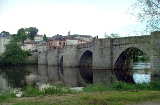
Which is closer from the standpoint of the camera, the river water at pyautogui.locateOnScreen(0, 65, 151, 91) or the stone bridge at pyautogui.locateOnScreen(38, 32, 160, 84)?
the river water at pyautogui.locateOnScreen(0, 65, 151, 91)

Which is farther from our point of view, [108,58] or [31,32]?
[31,32]

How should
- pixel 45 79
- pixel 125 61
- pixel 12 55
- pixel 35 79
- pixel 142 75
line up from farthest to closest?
pixel 12 55
pixel 125 61
pixel 142 75
pixel 35 79
pixel 45 79

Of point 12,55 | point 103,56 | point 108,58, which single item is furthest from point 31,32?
point 108,58

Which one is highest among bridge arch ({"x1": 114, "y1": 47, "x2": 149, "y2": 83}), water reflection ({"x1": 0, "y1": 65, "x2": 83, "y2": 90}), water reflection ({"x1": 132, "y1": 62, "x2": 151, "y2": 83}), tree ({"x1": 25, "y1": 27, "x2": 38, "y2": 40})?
tree ({"x1": 25, "y1": 27, "x2": 38, "y2": 40})

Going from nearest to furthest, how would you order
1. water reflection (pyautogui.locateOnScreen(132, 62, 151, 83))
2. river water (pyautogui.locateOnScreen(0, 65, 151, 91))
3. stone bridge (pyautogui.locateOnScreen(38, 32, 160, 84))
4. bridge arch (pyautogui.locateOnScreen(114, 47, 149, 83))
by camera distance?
water reflection (pyautogui.locateOnScreen(132, 62, 151, 83))
river water (pyautogui.locateOnScreen(0, 65, 151, 91))
stone bridge (pyautogui.locateOnScreen(38, 32, 160, 84))
bridge arch (pyautogui.locateOnScreen(114, 47, 149, 83))

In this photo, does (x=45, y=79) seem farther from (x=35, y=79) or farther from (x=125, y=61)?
(x=125, y=61)

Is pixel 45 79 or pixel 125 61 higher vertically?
pixel 125 61

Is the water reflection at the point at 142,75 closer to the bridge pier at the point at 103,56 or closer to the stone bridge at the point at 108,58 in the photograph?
the stone bridge at the point at 108,58

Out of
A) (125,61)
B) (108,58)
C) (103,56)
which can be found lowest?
(125,61)

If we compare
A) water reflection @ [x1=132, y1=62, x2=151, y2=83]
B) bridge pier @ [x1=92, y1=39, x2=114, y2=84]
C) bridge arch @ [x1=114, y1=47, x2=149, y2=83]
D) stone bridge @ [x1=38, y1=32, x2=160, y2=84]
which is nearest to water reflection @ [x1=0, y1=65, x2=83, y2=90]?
stone bridge @ [x1=38, y1=32, x2=160, y2=84]

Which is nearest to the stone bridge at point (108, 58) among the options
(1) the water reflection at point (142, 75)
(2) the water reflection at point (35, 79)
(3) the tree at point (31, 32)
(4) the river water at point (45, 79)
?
(1) the water reflection at point (142, 75)

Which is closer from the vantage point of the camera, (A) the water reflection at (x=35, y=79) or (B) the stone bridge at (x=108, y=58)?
(A) the water reflection at (x=35, y=79)

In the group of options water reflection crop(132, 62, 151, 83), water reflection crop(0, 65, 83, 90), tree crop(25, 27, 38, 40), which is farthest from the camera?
tree crop(25, 27, 38, 40)

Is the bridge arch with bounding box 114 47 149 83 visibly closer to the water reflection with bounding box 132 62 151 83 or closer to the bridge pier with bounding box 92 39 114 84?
the bridge pier with bounding box 92 39 114 84
